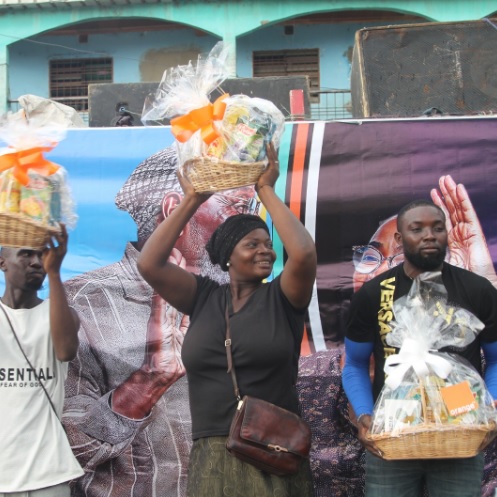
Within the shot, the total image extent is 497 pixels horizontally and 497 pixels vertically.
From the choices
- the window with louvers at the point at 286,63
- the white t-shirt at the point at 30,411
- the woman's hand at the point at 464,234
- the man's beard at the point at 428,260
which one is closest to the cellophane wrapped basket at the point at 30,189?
the white t-shirt at the point at 30,411

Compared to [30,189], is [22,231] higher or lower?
lower

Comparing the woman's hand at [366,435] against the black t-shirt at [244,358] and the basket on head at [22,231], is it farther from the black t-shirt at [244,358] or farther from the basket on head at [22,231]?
the basket on head at [22,231]

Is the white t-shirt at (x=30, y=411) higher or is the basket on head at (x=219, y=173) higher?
the basket on head at (x=219, y=173)

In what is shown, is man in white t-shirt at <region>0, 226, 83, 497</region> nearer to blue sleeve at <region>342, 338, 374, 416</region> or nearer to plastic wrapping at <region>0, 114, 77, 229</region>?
plastic wrapping at <region>0, 114, 77, 229</region>

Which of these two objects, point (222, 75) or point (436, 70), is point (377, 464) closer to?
point (222, 75)

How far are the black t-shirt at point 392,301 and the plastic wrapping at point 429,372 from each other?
72 millimetres

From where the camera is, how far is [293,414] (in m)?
2.55

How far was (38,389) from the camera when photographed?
2.74 metres

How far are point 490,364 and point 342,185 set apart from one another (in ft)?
3.91

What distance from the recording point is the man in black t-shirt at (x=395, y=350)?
2.63 m

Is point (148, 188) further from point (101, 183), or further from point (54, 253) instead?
point (54, 253)

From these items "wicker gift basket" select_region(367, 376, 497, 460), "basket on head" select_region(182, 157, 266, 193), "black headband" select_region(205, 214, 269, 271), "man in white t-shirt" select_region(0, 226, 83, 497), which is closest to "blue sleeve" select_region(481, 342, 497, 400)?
"wicker gift basket" select_region(367, 376, 497, 460)

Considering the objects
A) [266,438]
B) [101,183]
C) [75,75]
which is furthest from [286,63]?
[266,438]

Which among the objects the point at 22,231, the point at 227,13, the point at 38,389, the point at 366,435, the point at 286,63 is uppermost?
the point at 227,13
